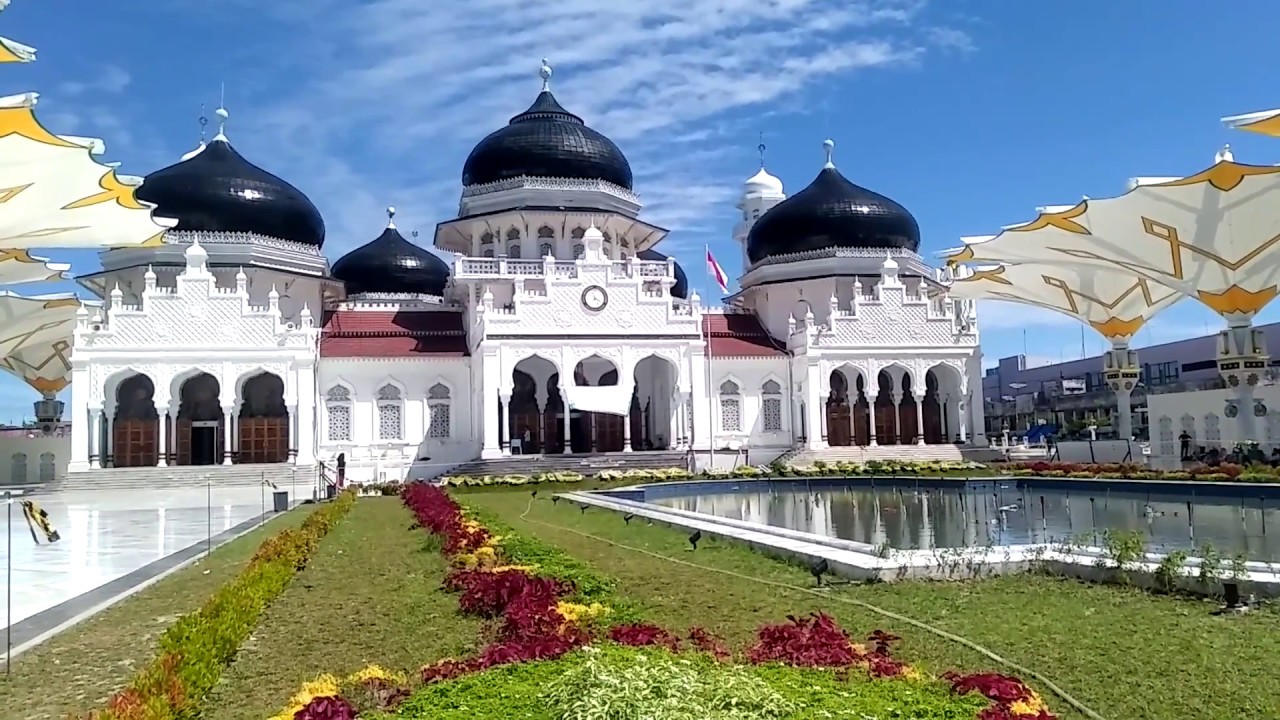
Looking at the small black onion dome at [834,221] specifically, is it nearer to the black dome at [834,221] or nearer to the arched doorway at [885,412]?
the black dome at [834,221]

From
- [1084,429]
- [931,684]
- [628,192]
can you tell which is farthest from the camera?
[1084,429]

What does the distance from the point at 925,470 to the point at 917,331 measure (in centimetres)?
827

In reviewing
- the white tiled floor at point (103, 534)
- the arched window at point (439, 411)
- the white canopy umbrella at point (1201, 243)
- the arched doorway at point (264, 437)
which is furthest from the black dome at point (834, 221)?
the white tiled floor at point (103, 534)

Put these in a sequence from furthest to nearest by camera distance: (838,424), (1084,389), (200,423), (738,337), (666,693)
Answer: (1084,389) < (738,337) < (838,424) < (200,423) < (666,693)

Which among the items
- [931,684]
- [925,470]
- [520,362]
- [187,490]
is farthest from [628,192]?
[931,684]

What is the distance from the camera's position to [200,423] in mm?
32219

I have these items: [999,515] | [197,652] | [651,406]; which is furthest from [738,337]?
[197,652]

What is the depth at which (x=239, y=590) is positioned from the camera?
25.0 feet

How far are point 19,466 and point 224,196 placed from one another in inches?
504

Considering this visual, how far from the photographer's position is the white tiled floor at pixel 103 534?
10656mm

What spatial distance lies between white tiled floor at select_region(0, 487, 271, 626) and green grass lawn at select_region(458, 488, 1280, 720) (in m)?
5.79

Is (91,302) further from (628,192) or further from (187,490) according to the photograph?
(628,192)

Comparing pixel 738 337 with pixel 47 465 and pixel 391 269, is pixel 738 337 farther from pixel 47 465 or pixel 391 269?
pixel 47 465

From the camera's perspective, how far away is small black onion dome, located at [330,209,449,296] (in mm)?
41250
